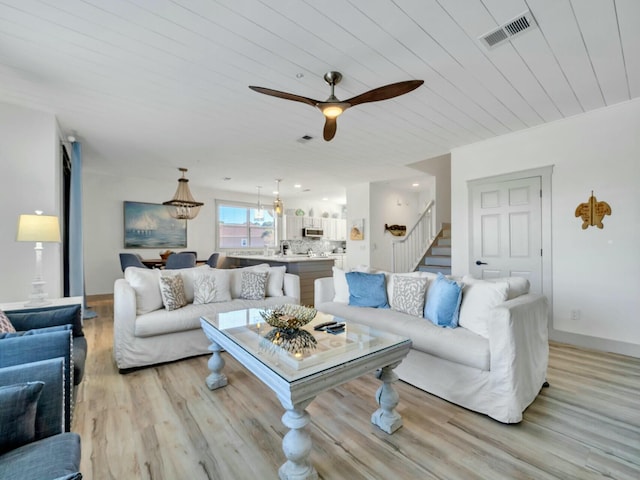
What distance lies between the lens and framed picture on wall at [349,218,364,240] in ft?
24.1

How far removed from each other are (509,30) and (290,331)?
2617 mm

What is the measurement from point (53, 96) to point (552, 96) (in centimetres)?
499

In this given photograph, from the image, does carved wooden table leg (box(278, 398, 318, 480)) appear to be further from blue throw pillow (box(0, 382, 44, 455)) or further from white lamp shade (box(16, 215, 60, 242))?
white lamp shade (box(16, 215, 60, 242))

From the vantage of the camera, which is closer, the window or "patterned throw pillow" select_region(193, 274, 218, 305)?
"patterned throw pillow" select_region(193, 274, 218, 305)

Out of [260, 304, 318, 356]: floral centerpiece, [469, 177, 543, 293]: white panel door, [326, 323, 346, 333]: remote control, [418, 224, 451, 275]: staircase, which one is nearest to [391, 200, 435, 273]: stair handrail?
[418, 224, 451, 275]: staircase

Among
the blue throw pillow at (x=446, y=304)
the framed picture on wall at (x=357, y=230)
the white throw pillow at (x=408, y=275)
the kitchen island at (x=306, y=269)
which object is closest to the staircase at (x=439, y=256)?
the framed picture on wall at (x=357, y=230)

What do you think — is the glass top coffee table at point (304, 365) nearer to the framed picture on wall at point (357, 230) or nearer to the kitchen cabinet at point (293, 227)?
the framed picture on wall at point (357, 230)

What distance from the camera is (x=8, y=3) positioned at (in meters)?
1.84

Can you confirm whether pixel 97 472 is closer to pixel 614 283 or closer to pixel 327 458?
pixel 327 458

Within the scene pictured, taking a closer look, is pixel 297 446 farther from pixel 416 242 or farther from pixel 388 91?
pixel 416 242

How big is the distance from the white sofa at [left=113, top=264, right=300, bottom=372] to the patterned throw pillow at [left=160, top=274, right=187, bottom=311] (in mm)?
62

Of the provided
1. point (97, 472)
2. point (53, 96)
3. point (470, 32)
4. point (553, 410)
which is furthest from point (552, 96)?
point (53, 96)

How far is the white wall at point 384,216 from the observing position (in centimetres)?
731

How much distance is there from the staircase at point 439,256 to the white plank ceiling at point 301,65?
233cm
